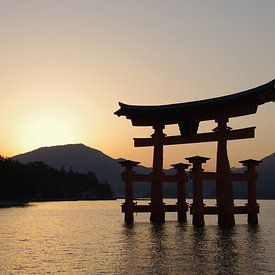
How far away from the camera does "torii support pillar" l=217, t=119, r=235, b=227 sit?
91.4 ft

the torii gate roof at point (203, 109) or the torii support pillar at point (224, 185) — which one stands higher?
the torii gate roof at point (203, 109)

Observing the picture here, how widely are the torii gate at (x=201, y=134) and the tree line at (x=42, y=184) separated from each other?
7242 cm

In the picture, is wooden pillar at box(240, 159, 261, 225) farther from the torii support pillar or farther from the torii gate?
the torii support pillar

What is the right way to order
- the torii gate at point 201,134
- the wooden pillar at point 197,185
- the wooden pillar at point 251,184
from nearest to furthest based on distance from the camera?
the torii gate at point 201,134 → the wooden pillar at point 197,185 → the wooden pillar at point 251,184

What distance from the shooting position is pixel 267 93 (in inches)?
1061

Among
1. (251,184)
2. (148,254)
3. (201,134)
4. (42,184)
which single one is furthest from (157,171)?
(42,184)

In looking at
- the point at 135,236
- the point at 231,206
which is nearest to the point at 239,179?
the point at 231,206

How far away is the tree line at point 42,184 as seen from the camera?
101 metres

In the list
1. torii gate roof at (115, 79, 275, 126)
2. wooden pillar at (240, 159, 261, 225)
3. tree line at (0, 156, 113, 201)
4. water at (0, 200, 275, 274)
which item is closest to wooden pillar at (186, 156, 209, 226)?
water at (0, 200, 275, 274)

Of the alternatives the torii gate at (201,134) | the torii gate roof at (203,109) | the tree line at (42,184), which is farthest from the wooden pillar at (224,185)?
the tree line at (42,184)

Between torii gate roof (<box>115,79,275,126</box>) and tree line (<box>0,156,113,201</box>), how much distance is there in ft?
239

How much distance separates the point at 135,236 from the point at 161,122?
26.8 feet

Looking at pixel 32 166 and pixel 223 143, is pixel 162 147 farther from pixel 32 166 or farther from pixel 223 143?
pixel 32 166

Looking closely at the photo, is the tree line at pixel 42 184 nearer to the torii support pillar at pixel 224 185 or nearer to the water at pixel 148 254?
the water at pixel 148 254
